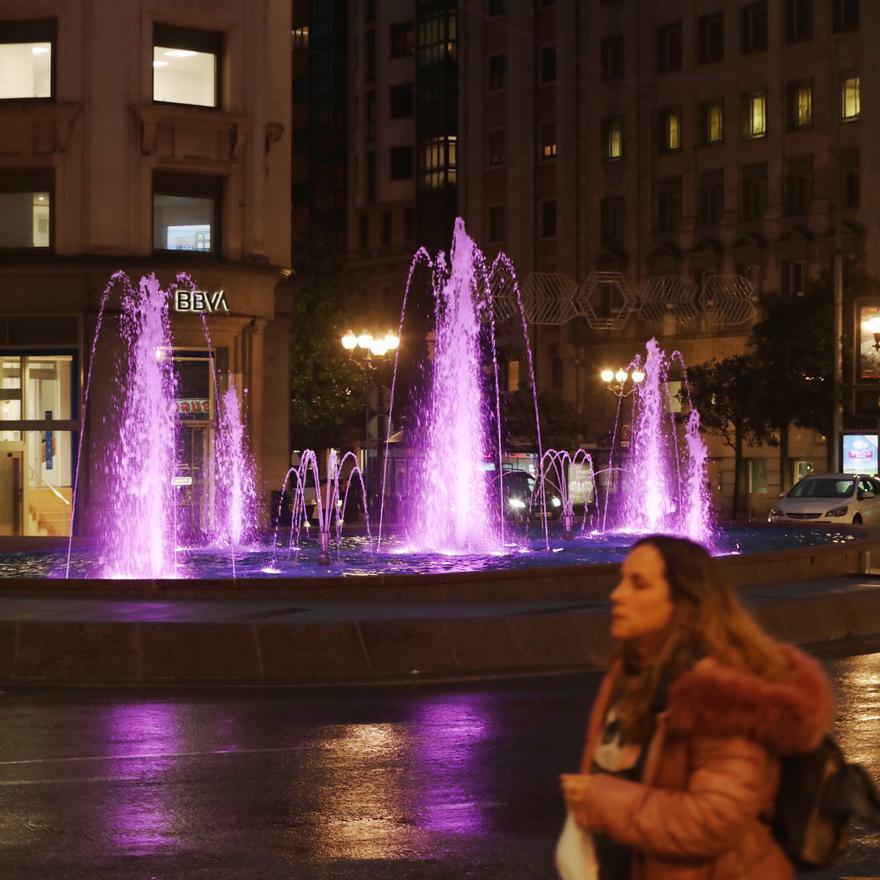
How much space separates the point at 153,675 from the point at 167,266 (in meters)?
23.7

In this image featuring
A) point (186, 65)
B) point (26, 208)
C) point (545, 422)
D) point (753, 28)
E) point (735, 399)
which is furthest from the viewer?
point (753, 28)

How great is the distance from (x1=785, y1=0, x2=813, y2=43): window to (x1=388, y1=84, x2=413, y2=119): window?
23811 mm

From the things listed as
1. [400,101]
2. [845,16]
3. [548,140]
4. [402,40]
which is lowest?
[548,140]

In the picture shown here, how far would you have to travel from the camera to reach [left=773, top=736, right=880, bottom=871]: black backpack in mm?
3924

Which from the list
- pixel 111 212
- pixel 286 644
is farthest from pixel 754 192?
pixel 286 644

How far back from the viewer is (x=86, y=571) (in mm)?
24750

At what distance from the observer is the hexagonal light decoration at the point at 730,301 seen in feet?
192

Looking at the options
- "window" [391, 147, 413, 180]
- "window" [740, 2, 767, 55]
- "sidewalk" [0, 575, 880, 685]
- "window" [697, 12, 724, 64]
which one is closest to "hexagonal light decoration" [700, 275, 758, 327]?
"window" [740, 2, 767, 55]

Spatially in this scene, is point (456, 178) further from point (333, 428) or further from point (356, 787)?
point (356, 787)

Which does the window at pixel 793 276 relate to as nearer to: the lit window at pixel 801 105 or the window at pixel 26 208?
the lit window at pixel 801 105

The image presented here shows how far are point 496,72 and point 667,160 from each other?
33.0ft

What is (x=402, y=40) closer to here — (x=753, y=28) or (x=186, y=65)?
(x=753, y=28)

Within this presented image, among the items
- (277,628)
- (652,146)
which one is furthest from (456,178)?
(277,628)

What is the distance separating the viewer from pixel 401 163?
92562 mm
